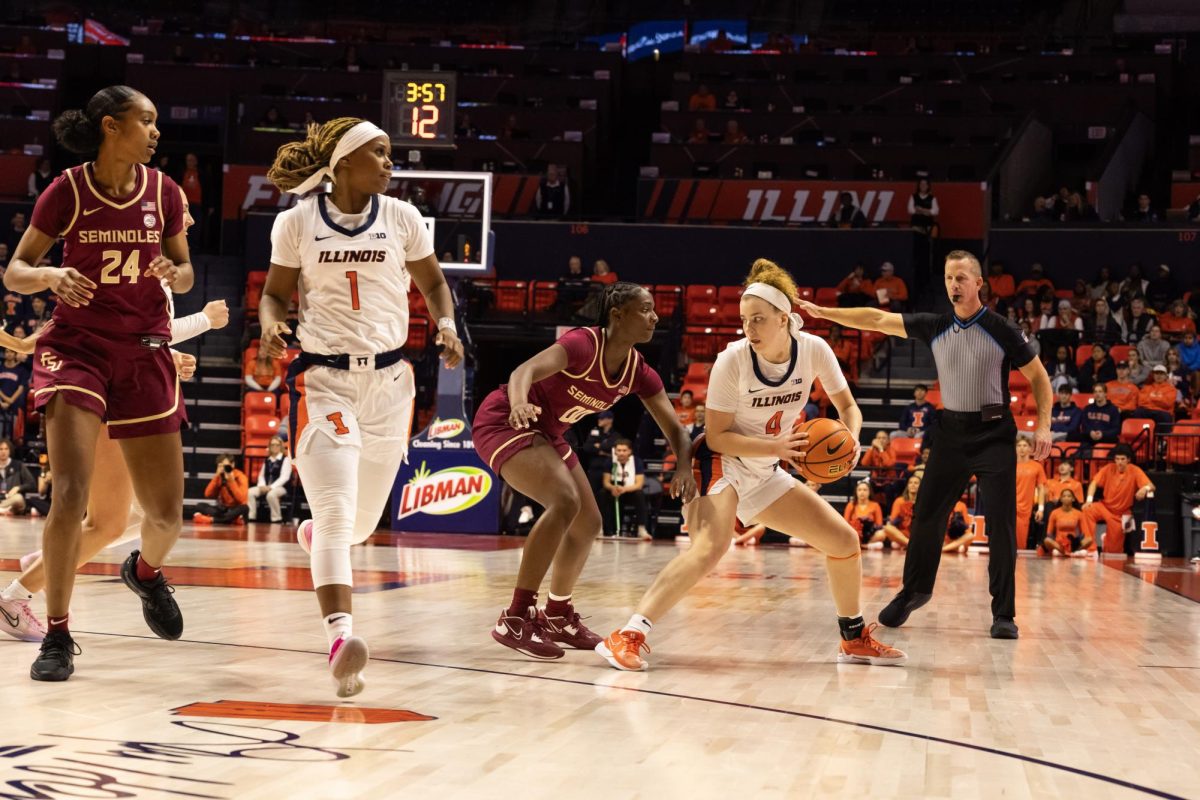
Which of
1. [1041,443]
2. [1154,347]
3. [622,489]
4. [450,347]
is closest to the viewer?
[450,347]

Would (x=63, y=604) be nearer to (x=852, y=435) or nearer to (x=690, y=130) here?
(x=852, y=435)

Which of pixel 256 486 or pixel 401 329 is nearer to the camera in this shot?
pixel 401 329

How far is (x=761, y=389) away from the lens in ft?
19.6

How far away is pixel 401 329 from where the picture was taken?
5121 mm

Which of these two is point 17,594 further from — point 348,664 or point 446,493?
point 446,493

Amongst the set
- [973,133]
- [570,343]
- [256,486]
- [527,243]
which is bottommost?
[256,486]

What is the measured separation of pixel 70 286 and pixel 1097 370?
51.4ft

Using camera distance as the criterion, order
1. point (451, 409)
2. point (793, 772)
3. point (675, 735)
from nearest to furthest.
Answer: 1. point (793, 772)
2. point (675, 735)
3. point (451, 409)

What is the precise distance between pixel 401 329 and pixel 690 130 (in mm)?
19871

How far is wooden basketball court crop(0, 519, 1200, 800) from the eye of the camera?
3467 mm

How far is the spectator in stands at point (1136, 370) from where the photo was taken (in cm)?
1797

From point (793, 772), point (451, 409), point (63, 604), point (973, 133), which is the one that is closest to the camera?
point (793, 772)

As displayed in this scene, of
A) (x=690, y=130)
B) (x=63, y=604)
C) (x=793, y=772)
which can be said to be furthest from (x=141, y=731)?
(x=690, y=130)

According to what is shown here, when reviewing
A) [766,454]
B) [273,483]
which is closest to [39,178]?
[273,483]
